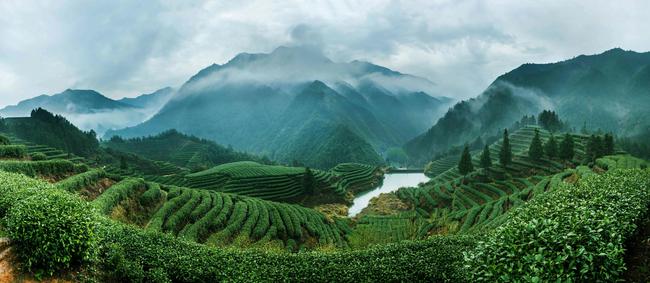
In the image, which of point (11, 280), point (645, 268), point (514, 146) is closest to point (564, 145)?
point (514, 146)

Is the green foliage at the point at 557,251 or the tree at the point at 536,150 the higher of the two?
the tree at the point at 536,150

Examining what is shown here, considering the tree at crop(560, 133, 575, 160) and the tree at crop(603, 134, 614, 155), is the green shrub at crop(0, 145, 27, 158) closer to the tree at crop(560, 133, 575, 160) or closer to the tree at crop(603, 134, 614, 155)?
the tree at crop(560, 133, 575, 160)

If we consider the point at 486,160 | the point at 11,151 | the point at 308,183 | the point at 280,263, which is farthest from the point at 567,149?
the point at 11,151

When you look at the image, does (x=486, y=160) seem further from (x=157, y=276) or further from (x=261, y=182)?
(x=157, y=276)

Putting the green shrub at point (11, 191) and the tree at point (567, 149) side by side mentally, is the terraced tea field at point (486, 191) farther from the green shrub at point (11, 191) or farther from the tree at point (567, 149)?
the green shrub at point (11, 191)

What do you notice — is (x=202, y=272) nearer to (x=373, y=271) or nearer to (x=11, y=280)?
(x=11, y=280)

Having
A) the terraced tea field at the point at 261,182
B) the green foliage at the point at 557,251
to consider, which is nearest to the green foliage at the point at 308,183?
the terraced tea field at the point at 261,182
